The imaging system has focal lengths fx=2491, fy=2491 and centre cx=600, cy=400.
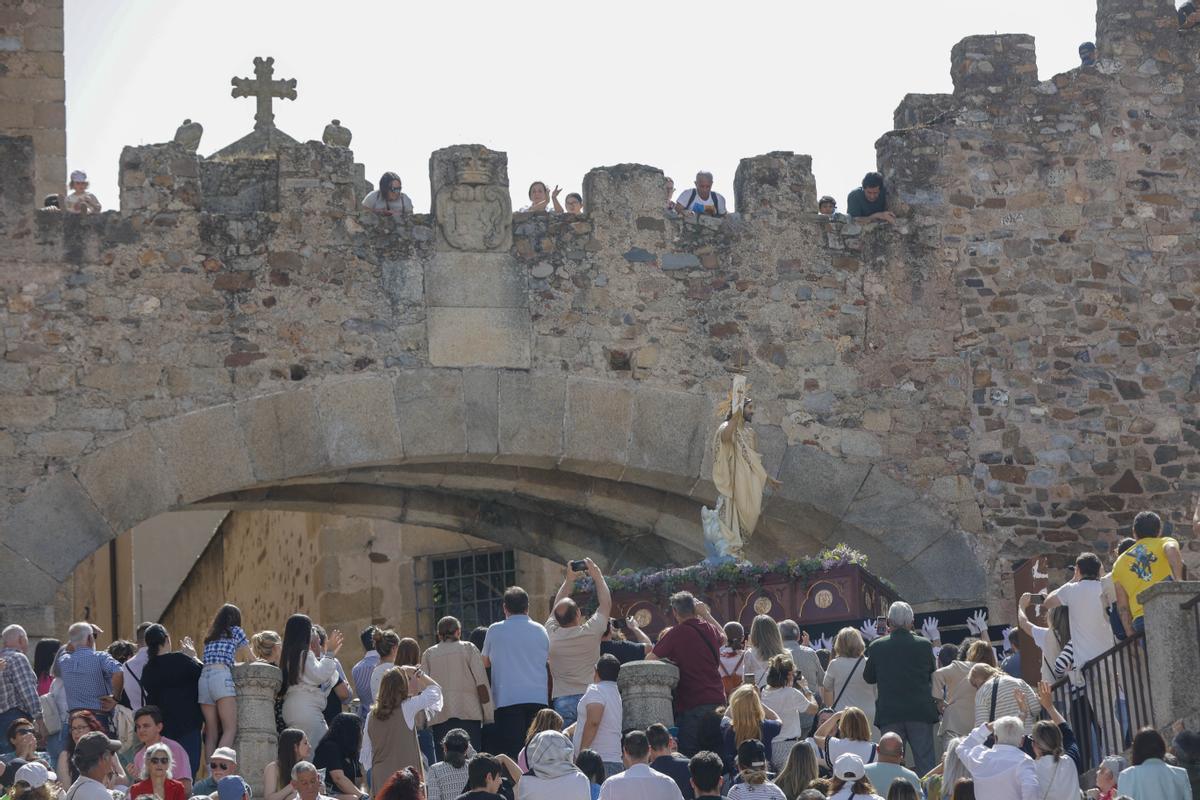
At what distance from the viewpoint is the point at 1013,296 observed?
1920cm

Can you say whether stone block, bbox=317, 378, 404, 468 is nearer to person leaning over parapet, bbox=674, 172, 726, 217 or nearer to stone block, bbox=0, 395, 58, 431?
stone block, bbox=0, 395, 58, 431

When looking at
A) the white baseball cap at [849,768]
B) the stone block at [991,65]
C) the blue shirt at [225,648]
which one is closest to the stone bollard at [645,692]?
the white baseball cap at [849,768]

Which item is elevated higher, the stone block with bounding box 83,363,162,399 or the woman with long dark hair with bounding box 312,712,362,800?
the stone block with bounding box 83,363,162,399

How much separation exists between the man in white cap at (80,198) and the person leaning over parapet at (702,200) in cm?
431

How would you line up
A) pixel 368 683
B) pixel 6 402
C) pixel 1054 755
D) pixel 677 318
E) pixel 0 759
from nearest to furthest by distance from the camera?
pixel 1054 755 → pixel 0 759 → pixel 368 683 → pixel 6 402 → pixel 677 318

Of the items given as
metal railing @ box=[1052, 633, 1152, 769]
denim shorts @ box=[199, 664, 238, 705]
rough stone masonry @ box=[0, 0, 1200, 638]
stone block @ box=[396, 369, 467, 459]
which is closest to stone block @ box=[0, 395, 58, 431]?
rough stone masonry @ box=[0, 0, 1200, 638]

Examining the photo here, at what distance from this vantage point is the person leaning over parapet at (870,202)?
19172mm

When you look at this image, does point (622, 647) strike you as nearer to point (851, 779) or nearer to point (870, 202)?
point (851, 779)

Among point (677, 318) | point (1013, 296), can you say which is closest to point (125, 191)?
point (677, 318)

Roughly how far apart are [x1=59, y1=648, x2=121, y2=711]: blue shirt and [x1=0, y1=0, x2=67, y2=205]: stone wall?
6905 mm

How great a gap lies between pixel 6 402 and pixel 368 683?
485cm

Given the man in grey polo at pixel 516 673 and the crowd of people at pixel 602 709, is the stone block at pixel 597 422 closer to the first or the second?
the crowd of people at pixel 602 709

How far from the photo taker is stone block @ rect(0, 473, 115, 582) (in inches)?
665

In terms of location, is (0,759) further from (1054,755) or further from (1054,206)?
(1054,206)
